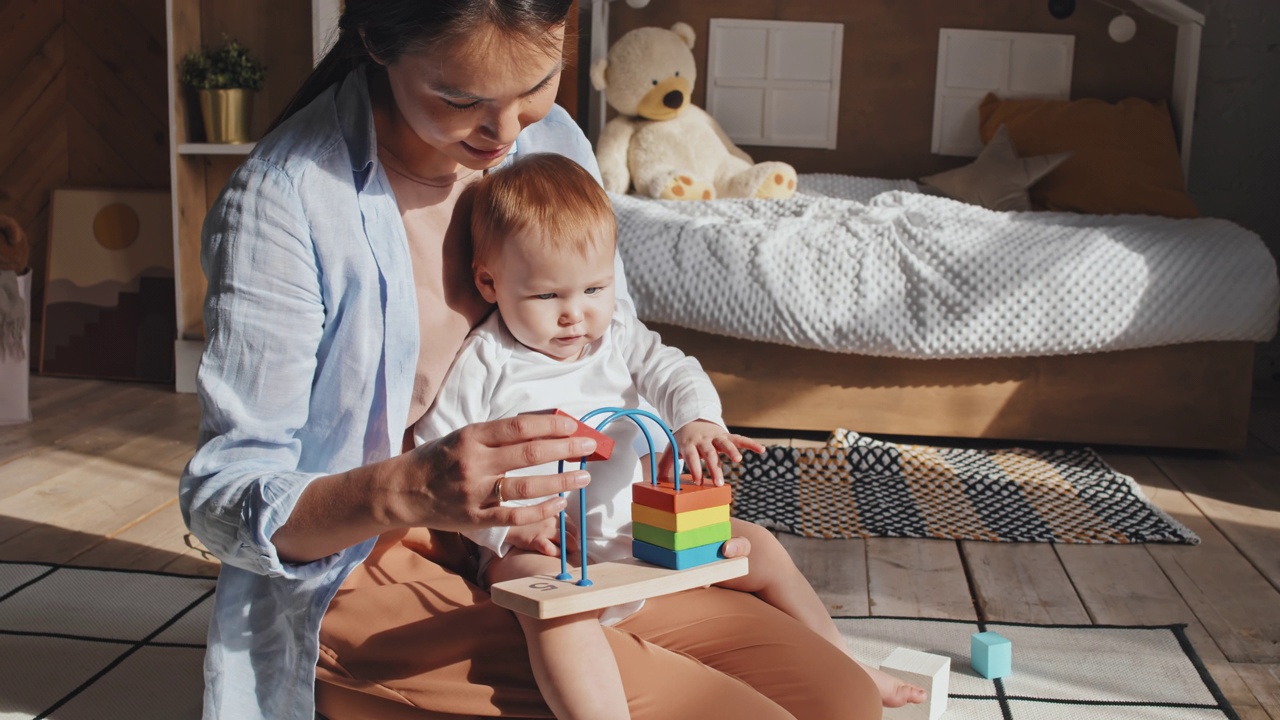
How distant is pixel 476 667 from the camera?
1158mm

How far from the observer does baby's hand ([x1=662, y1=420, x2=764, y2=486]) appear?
3.99 feet

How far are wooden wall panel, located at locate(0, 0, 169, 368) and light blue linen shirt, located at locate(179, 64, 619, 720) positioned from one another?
2.86 metres

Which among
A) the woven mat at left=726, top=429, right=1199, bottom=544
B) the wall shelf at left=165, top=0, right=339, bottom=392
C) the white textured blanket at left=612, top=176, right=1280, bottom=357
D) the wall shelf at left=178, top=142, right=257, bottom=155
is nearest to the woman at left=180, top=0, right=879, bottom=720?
the woven mat at left=726, top=429, right=1199, bottom=544

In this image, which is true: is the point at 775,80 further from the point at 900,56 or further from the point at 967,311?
the point at 967,311

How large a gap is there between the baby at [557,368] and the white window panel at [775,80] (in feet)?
8.99

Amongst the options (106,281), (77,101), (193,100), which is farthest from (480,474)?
(77,101)

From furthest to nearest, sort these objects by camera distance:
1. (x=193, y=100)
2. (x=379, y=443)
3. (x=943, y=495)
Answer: (x=193, y=100) < (x=943, y=495) < (x=379, y=443)

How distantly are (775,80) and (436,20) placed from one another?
3.07m

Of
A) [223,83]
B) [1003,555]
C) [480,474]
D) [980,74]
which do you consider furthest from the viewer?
[980,74]

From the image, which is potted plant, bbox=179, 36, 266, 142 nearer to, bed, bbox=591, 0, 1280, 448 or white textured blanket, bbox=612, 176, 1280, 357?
bed, bbox=591, 0, 1280, 448

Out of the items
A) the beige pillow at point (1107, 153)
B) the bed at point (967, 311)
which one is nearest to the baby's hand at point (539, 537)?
the bed at point (967, 311)

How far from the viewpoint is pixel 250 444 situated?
105 cm

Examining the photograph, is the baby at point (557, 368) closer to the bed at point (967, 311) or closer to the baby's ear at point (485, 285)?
the baby's ear at point (485, 285)

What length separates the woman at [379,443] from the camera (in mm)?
977
